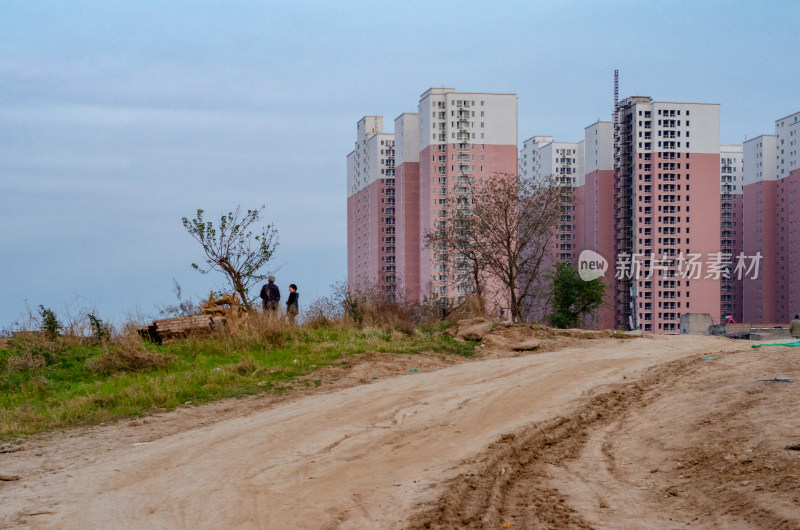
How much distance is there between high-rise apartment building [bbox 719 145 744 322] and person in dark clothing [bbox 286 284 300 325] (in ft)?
319

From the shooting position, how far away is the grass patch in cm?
1233

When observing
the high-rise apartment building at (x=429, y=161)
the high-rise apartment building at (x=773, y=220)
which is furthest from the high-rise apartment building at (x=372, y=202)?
the high-rise apartment building at (x=773, y=220)

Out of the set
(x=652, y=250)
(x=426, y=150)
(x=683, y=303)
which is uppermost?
(x=426, y=150)

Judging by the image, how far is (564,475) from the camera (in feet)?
24.8

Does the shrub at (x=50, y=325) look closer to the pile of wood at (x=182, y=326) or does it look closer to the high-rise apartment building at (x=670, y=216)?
the pile of wood at (x=182, y=326)

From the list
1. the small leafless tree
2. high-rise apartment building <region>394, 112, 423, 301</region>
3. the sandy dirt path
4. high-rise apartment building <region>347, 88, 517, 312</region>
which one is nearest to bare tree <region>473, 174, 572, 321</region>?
the small leafless tree

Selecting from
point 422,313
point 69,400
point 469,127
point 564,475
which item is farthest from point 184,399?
point 469,127

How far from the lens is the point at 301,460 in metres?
8.33

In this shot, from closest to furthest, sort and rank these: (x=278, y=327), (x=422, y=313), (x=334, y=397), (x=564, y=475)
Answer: (x=564, y=475) → (x=334, y=397) → (x=278, y=327) → (x=422, y=313)

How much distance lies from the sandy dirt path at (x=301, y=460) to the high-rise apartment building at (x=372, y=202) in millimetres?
85759

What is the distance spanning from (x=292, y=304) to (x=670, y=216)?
7801cm

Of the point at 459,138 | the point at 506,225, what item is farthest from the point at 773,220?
the point at 506,225

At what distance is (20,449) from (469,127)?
84333 mm

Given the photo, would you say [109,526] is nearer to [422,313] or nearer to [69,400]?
[69,400]
